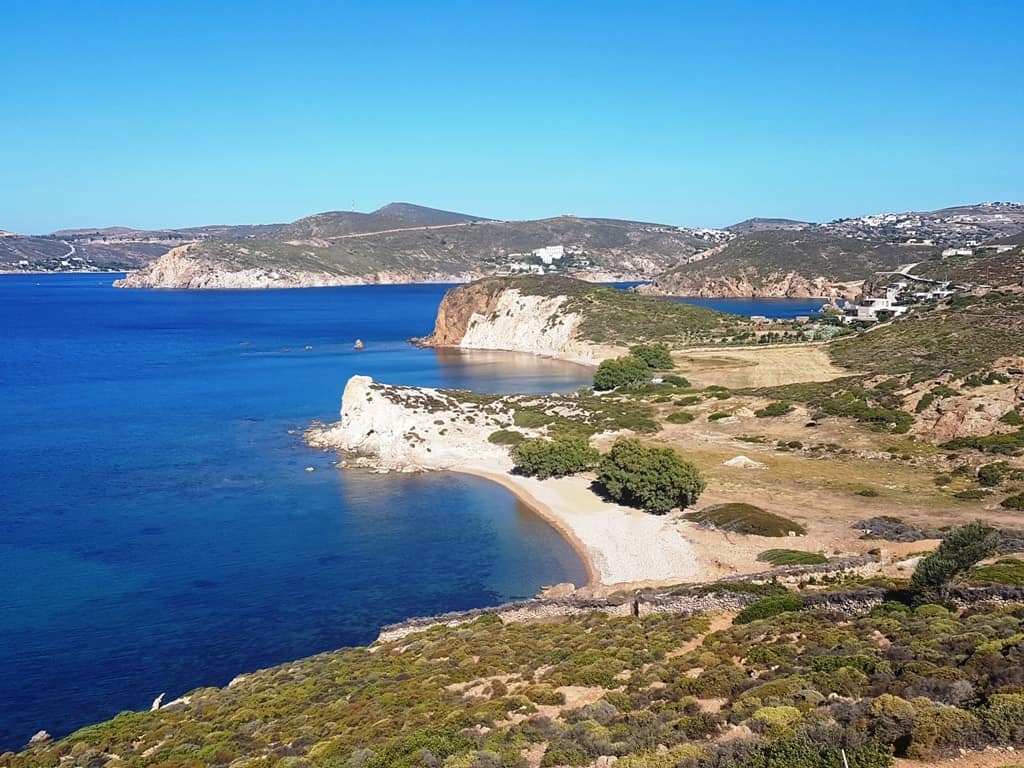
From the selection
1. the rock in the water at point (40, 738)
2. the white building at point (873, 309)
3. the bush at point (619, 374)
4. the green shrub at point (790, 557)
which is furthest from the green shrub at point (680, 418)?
the white building at point (873, 309)

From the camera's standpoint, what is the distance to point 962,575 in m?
22.1

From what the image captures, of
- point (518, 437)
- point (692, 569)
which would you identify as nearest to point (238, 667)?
point (692, 569)

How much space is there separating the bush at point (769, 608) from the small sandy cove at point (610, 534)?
896cm

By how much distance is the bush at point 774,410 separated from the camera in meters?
58.8

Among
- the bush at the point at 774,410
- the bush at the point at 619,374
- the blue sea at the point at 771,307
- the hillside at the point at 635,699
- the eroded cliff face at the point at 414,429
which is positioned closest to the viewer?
the hillside at the point at 635,699

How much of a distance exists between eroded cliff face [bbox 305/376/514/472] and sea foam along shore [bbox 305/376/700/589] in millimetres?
72

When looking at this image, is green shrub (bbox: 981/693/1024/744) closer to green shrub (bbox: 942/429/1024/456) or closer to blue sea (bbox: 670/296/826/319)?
green shrub (bbox: 942/429/1024/456)

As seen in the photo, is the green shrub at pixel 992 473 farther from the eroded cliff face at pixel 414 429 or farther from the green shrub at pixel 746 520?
the eroded cliff face at pixel 414 429

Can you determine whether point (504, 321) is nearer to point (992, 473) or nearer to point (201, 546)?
point (201, 546)

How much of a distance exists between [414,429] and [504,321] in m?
65.6

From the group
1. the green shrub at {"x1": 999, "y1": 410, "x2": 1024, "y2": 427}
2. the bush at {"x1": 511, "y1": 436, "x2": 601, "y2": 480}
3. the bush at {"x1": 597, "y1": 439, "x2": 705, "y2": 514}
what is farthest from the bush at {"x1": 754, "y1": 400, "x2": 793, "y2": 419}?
the bush at {"x1": 597, "y1": 439, "x2": 705, "y2": 514}

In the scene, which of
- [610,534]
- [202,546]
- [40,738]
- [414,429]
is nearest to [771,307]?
[414,429]

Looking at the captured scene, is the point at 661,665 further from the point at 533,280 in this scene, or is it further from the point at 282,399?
the point at 533,280

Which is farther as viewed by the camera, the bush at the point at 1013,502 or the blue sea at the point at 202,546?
the bush at the point at 1013,502
